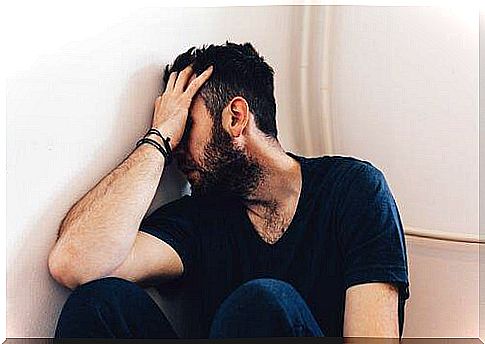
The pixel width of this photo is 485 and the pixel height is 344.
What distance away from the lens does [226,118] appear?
1579 mm

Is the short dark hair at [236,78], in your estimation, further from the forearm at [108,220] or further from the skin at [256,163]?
the forearm at [108,220]

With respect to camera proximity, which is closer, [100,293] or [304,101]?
[100,293]

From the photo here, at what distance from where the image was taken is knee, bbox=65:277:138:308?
4.91 feet

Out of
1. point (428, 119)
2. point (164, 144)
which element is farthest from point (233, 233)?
point (428, 119)

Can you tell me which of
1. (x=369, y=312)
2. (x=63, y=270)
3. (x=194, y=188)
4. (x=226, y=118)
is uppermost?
(x=226, y=118)

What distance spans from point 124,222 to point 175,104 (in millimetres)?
224

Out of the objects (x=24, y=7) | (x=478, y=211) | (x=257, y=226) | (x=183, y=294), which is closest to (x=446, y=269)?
(x=478, y=211)

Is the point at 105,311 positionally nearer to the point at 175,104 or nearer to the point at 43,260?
the point at 43,260

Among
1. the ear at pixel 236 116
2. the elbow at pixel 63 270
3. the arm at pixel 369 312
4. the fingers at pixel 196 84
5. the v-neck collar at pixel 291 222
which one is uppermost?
the fingers at pixel 196 84

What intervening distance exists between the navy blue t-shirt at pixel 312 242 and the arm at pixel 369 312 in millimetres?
12

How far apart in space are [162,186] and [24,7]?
0.39 meters

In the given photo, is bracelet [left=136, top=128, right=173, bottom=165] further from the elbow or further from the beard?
the elbow

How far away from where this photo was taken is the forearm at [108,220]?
151 cm

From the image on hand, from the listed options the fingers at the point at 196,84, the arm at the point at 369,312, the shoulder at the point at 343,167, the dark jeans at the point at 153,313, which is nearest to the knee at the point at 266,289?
the dark jeans at the point at 153,313
